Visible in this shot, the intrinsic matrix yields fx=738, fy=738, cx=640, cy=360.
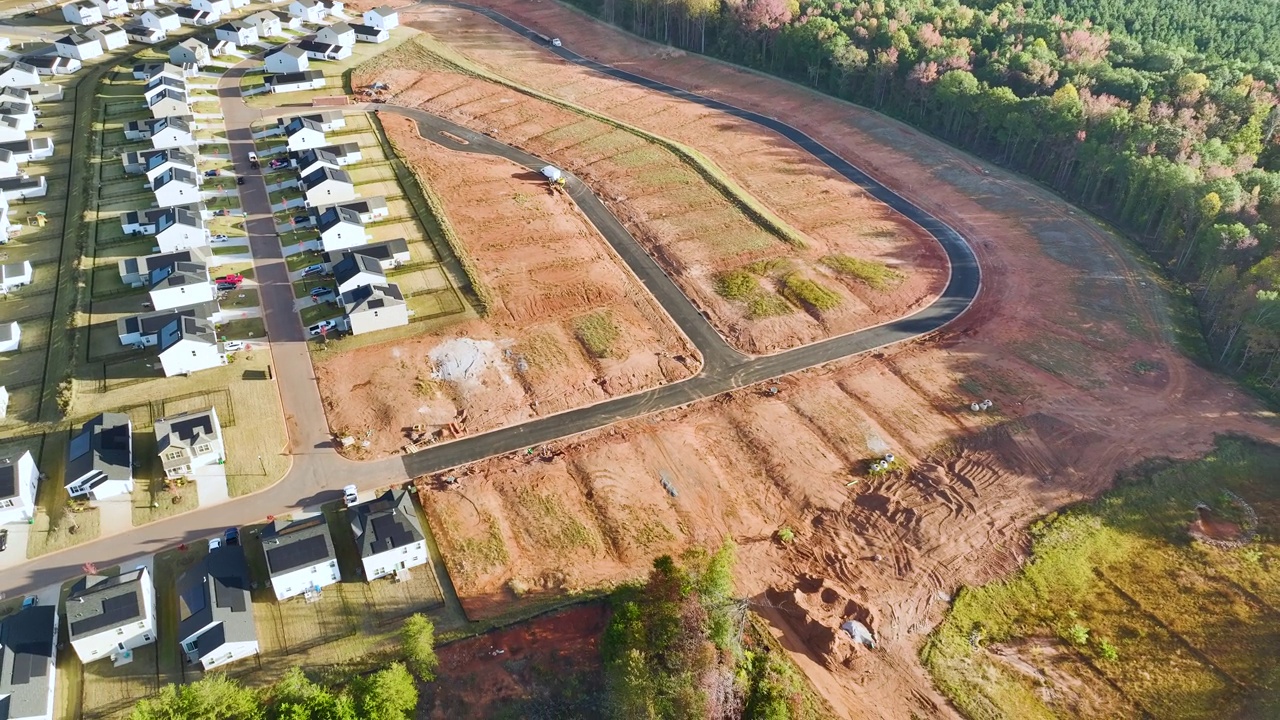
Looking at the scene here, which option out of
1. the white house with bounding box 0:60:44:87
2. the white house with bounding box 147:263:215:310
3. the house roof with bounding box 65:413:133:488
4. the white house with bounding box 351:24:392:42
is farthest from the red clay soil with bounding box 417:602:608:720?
the white house with bounding box 351:24:392:42

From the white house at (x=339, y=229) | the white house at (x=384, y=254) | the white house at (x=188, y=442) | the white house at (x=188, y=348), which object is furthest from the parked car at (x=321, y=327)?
the white house at (x=188, y=442)

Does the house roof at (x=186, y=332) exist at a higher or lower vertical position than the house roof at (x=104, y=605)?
higher

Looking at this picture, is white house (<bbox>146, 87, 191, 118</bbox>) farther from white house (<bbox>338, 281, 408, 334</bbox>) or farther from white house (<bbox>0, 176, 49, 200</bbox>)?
white house (<bbox>338, 281, 408, 334</bbox>)

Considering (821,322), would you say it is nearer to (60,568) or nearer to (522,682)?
(522,682)

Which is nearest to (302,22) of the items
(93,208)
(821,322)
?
(93,208)

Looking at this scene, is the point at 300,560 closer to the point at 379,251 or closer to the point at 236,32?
the point at 379,251

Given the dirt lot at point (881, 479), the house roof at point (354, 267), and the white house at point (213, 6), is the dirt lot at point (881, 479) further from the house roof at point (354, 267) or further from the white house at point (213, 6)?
the white house at point (213, 6)

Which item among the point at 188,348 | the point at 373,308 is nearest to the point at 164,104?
the point at 188,348
